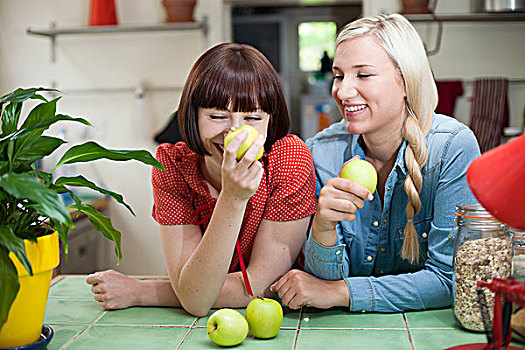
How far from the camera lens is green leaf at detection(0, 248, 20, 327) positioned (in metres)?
0.93

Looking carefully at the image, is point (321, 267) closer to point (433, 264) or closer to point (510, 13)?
point (433, 264)

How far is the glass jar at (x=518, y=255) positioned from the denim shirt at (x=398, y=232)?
0.15 meters

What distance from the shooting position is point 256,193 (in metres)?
1.40

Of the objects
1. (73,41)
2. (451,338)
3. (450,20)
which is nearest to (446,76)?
(450,20)

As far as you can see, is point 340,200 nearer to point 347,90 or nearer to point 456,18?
point 347,90

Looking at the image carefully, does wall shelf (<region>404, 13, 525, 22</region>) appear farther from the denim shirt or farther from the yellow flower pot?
the yellow flower pot

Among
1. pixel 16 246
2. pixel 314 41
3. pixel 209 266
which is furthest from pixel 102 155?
pixel 314 41

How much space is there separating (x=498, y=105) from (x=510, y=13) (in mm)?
490

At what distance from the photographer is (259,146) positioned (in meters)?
1.13

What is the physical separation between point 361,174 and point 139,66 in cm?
265

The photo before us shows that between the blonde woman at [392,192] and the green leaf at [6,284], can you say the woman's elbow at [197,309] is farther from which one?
the green leaf at [6,284]

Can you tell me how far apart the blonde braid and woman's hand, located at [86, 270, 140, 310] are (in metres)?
0.63

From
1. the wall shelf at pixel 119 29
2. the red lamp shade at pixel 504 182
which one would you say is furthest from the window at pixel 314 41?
the red lamp shade at pixel 504 182

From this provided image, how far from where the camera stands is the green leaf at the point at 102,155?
107cm
